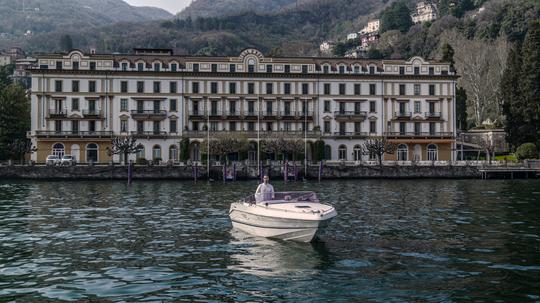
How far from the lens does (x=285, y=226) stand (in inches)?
987

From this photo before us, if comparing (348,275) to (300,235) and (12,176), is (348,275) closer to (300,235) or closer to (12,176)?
(300,235)

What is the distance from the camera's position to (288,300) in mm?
16453

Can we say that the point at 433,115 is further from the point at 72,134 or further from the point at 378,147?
the point at 72,134

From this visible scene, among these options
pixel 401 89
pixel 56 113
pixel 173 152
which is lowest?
pixel 173 152

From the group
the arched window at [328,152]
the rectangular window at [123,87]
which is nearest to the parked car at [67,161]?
the rectangular window at [123,87]

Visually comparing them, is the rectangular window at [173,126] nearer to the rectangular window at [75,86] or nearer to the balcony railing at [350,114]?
the rectangular window at [75,86]

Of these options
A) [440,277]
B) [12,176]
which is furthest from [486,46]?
[440,277]

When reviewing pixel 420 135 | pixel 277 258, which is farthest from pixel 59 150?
pixel 277 258

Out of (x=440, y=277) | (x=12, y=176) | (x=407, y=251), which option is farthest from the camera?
(x=12, y=176)

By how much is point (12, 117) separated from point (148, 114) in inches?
923

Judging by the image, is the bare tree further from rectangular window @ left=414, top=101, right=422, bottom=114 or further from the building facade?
rectangular window @ left=414, top=101, right=422, bottom=114

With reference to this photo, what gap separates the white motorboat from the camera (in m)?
24.5

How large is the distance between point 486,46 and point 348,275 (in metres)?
129

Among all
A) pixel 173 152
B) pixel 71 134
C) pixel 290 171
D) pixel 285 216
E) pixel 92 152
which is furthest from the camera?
pixel 173 152
